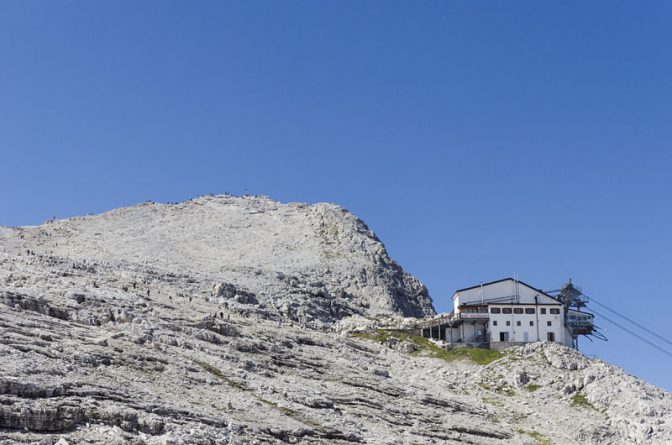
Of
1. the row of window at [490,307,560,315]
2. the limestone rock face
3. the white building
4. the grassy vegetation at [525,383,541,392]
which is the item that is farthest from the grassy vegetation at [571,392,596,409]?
the limestone rock face

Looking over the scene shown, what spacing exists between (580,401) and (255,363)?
36.7m

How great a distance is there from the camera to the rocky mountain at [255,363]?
6644 cm

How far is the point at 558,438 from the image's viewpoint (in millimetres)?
96312

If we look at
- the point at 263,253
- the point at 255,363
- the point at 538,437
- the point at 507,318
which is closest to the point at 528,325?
the point at 507,318

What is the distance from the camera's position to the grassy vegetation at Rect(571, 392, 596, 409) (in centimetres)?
10531

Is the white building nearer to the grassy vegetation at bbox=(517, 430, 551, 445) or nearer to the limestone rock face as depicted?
the limestone rock face

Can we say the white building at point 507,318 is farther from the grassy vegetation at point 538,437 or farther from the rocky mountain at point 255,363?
the grassy vegetation at point 538,437

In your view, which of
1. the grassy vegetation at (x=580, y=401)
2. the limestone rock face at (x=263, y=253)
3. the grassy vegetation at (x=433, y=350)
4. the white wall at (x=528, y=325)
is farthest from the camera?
the limestone rock face at (x=263, y=253)

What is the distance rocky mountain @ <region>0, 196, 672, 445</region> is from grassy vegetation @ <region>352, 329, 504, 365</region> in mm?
338

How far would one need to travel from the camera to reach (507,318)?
12912 centimetres

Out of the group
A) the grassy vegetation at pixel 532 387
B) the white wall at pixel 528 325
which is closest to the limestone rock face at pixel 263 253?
the white wall at pixel 528 325

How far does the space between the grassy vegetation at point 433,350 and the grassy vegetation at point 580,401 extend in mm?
14525

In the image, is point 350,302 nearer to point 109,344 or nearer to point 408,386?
point 408,386

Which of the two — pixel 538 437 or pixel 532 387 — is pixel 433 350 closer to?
pixel 532 387
